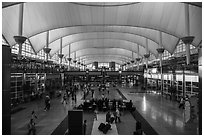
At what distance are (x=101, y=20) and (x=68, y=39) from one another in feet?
65.0

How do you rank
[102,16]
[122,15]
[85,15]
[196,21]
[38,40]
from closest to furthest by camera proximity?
[196,21] → [122,15] → [85,15] → [102,16] → [38,40]

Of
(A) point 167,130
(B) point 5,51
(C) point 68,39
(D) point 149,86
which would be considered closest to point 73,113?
(B) point 5,51

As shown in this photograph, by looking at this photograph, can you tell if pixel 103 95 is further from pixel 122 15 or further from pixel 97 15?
pixel 122 15

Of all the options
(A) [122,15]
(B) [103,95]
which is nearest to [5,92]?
(B) [103,95]

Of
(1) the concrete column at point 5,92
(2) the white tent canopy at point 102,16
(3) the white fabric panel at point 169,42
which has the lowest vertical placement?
(1) the concrete column at point 5,92

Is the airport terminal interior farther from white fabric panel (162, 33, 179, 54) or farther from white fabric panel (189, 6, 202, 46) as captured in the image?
white fabric panel (162, 33, 179, 54)

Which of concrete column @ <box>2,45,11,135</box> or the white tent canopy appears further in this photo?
the white tent canopy

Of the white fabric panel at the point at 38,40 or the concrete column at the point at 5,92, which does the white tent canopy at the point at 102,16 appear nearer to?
the white fabric panel at the point at 38,40

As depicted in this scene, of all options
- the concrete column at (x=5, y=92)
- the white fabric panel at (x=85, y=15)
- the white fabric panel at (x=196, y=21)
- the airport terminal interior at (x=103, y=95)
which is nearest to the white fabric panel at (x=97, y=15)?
the airport terminal interior at (x=103, y=95)

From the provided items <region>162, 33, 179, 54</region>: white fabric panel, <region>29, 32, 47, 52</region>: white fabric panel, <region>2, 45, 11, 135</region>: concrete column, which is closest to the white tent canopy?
<region>162, 33, 179, 54</region>: white fabric panel

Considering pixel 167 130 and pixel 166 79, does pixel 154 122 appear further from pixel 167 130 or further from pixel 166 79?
pixel 166 79

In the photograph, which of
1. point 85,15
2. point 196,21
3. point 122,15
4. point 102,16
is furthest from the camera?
point 102,16

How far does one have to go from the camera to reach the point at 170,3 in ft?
73.8

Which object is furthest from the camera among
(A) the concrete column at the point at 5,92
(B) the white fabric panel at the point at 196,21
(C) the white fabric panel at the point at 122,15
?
(C) the white fabric panel at the point at 122,15
